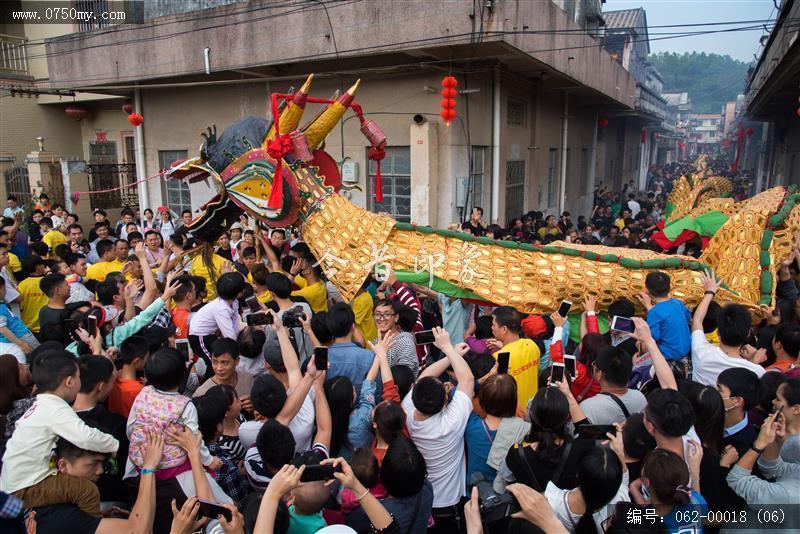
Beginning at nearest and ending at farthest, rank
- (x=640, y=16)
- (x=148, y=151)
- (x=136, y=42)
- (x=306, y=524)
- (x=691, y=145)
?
(x=306, y=524)
(x=136, y=42)
(x=148, y=151)
(x=640, y=16)
(x=691, y=145)

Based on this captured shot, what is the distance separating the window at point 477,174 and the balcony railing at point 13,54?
12.8 metres

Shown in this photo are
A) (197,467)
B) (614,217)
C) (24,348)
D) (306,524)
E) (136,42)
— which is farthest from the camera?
(614,217)

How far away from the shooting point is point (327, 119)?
15.7ft

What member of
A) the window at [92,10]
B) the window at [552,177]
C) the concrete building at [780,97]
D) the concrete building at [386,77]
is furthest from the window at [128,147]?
the concrete building at [780,97]

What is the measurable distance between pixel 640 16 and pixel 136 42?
28882mm

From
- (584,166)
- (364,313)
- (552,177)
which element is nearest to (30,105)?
(552,177)

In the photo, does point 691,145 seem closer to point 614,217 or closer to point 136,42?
point 614,217

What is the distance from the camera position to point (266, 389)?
8.20 feet

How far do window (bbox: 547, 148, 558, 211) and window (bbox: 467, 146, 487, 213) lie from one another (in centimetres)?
428

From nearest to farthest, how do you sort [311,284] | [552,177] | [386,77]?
[311,284] < [386,77] < [552,177]

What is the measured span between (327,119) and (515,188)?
22.4 ft

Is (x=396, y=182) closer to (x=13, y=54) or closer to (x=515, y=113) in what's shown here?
(x=515, y=113)

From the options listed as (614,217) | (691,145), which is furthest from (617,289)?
(691,145)

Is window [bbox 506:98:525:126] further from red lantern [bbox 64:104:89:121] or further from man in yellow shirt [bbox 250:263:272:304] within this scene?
red lantern [bbox 64:104:89:121]
